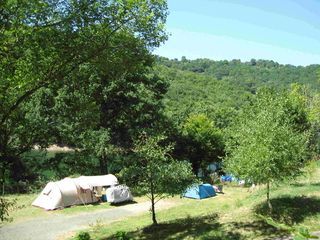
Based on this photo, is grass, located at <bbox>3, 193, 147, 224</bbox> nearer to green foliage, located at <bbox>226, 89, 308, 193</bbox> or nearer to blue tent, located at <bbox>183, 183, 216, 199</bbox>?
blue tent, located at <bbox>183, 183, 216, 199</bbox>

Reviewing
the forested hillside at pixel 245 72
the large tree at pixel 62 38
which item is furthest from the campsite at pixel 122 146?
the forested hillside at pixel 245 72

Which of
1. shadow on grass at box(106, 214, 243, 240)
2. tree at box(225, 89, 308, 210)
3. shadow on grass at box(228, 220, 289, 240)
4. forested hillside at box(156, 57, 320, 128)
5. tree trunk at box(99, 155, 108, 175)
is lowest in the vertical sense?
shadow on grass at box(106, 214, 243, 240)

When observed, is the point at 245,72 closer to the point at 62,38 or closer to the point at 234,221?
the point at 234,221

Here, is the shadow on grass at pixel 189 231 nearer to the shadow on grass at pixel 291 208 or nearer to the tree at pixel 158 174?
the tree at pixel 158 174

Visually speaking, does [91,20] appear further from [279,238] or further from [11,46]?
[279,238]

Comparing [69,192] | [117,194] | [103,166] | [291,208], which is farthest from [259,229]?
[103,166]

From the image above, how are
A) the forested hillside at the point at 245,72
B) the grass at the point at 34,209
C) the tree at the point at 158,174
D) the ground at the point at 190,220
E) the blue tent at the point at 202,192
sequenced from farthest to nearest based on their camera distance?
the forested hillside at the point at 245,72, the blue tent at the point at 202,192, the grass at the point at 34,209, the tree at the point at 158,174, the ground at the point at 190,220

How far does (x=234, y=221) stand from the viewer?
16969mm

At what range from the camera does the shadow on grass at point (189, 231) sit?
15266mm

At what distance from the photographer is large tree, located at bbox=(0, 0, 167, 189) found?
755cm

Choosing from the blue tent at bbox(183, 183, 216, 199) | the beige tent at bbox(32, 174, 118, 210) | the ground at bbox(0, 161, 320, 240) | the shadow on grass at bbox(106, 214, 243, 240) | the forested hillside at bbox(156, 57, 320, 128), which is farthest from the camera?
the forested hillside at bbox(156, 57, 320, 128)

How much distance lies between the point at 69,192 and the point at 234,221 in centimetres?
1210

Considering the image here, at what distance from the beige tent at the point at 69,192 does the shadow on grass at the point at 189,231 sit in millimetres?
8661

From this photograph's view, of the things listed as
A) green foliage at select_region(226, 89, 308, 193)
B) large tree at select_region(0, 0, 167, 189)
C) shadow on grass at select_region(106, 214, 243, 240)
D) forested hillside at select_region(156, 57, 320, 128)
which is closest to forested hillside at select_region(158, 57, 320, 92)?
Result: forested hillside at select_region(156, 57, 320, 128)
